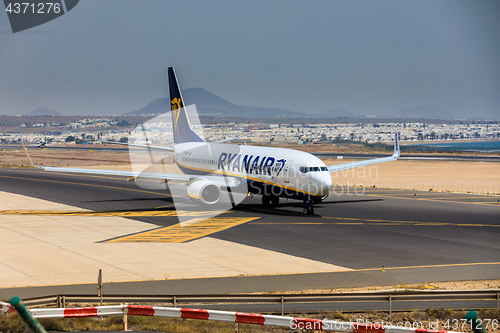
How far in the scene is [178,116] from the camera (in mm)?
59750

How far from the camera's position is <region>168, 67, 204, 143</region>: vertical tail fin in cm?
5922

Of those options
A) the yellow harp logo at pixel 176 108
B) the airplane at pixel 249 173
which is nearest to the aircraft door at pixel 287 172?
the airplane at pixel 249 173

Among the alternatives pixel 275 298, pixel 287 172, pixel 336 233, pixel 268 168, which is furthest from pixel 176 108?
pixel 275 298

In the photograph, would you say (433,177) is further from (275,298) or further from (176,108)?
(275,298)

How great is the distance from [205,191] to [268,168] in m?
6.57

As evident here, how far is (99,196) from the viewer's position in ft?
197

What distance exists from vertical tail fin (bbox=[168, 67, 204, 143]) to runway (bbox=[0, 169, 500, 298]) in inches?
292

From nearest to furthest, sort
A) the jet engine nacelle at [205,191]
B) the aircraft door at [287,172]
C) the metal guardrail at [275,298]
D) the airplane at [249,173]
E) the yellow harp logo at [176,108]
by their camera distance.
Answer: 1. the metal guardrail at [275,298]
2. the airplane at [249,173]
3. the aircraft door at [287,172]
4. the jet engine nacelle at [205,191]
5. the yellow harp logo at [176,108]

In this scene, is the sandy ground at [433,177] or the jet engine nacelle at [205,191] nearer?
the jet engine nacelle at [205,191]

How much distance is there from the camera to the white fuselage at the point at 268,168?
41688mm

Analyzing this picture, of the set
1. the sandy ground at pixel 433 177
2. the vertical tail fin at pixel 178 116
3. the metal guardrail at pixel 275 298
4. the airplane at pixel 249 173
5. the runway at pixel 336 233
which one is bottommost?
the sandy ground at pixel 433 177

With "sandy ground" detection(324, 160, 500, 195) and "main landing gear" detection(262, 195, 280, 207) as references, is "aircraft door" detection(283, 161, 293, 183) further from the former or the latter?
"sandy ground" detection(324, 160, 500, 195)

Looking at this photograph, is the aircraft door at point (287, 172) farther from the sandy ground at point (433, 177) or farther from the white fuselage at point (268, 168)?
the sandy ground at point (433, 177)

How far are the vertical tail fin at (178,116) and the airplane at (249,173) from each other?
1646mm
